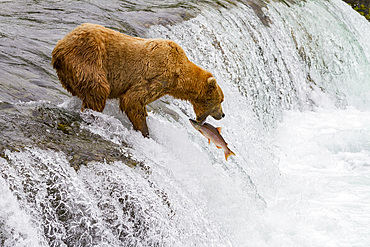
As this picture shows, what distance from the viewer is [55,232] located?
2697 millimetres

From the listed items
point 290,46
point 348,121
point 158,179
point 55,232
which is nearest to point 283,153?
point 348,121

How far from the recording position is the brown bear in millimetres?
3660

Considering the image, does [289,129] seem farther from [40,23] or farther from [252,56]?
[40,23]

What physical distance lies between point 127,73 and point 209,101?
2.74 ft

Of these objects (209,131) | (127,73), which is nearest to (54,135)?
(127,73)

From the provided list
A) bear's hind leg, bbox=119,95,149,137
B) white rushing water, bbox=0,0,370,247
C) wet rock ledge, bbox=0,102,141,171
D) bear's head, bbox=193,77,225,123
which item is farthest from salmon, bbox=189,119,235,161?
wet rock ledge, bbox=0,102,141,171

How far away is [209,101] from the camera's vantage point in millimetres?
4277

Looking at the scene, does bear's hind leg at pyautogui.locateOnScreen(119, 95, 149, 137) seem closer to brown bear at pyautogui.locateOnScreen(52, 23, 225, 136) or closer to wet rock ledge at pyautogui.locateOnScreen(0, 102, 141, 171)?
brown bear at pyautogui.locateOnScreen(52, 23, 225, 136)

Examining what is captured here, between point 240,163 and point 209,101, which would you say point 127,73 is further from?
point 240,163

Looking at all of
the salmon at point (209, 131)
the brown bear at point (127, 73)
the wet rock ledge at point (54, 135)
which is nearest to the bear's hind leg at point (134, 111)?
the brown bear at point (127, 73)

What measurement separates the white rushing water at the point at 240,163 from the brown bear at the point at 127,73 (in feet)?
0.72

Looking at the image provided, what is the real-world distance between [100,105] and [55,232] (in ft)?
4.31

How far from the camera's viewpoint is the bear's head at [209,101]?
4199mm

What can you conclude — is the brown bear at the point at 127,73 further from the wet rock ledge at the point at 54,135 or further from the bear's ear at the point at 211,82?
the wet rock ledge at the point at 54,135
